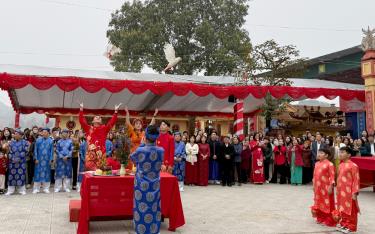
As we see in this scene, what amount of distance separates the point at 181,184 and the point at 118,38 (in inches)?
591

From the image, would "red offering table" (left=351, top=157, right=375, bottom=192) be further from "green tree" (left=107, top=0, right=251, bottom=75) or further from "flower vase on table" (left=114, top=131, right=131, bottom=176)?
"green tree" (left=107, top=0, right=251, bottom=75)

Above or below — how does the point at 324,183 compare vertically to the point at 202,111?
below

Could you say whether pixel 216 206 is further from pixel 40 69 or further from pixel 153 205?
pixel 40 69

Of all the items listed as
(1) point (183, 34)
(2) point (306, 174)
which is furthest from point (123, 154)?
(1) point (183, 34)

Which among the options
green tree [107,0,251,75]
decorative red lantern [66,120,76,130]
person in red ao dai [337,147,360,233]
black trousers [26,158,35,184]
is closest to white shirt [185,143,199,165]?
black trousers [26,158,35,184]

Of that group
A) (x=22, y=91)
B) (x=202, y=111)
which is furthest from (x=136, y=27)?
(x=22, y=91)

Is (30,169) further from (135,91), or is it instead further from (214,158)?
(214,158)

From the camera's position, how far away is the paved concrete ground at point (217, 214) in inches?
194

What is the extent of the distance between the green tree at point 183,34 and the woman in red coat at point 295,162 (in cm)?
1126

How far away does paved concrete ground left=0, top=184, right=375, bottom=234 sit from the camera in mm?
4938

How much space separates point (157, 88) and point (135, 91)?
0.53 metres

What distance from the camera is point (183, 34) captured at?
72.9 feet

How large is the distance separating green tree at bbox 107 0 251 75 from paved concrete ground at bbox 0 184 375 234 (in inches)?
552

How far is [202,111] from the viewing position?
1430 centimetres
